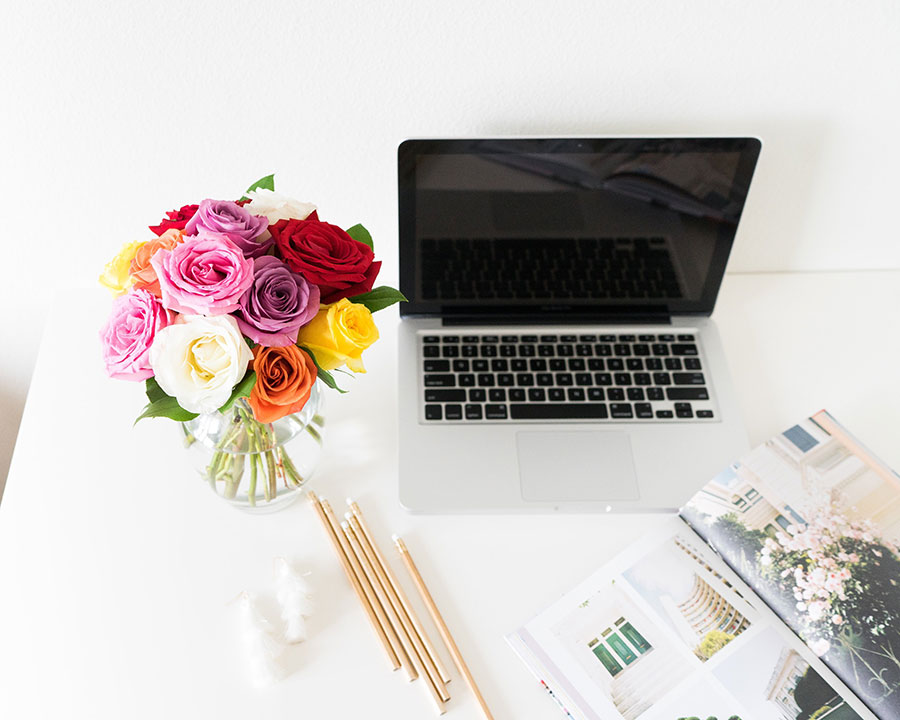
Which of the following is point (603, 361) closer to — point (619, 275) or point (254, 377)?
point (619, 275)

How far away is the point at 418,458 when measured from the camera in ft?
2.60

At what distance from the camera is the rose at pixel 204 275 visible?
0.55 metres

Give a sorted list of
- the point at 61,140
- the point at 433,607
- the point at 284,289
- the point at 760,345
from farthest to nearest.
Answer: the point at 760,345 → the point at 61,140 → the point at 433,607 → the point at 284,289

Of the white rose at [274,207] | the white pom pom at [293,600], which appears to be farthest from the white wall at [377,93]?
the white pom pom at [293,600]

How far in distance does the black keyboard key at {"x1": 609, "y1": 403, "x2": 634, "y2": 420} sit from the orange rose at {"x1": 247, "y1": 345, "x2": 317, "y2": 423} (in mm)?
378

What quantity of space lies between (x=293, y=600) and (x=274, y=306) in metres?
0.29

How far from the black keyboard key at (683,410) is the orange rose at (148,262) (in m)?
0.54

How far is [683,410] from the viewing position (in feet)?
2.74

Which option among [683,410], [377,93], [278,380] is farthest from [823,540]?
[377,93]

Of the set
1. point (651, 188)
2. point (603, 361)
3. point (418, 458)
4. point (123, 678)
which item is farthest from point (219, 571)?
point (651, 188)

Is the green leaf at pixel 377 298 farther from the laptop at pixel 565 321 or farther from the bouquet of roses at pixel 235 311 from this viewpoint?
the laptop at pixel 565 321

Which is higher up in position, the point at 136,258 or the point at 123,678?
the point at 136,258

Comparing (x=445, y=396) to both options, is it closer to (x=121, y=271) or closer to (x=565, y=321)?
(x=565, y=321)

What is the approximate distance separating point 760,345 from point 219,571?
679 millimetres
